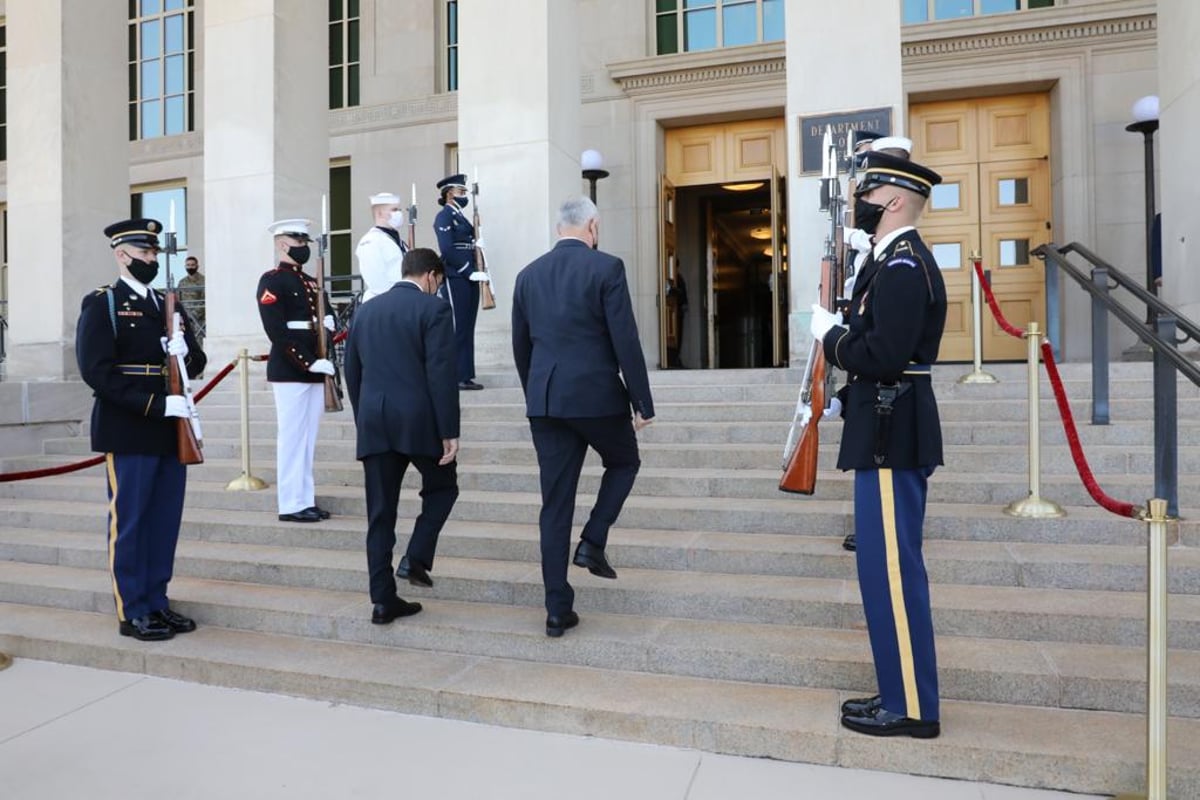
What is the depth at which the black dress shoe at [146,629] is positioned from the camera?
4738mm

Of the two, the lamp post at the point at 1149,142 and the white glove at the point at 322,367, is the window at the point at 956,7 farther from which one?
the white glove at the point at 322,367

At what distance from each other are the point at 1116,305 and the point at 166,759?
5384mm

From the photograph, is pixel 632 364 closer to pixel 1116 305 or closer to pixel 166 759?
pixel 166 759

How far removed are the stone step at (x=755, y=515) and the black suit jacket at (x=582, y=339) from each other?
1.44 meters

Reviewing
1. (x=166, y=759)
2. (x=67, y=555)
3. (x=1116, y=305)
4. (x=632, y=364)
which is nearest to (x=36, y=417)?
(x=67, y=555)

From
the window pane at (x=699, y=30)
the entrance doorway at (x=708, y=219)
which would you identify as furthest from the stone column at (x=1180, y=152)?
the window pane at (x=699, y=30)

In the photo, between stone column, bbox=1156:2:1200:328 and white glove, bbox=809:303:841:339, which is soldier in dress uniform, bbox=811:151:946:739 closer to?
white glove, bbox=809:303:841:339

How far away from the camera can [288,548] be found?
19.5ft

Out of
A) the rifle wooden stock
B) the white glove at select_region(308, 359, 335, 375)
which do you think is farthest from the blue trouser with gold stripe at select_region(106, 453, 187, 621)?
the white glove at select_region(308, 359, 335, 375)

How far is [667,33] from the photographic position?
13773mm

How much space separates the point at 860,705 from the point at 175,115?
1817cm

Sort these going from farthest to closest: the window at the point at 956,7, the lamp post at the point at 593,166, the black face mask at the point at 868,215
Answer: the lamp post at the point at 593,166
the window at the point at 956,7
the black face mask at the point at 868,215

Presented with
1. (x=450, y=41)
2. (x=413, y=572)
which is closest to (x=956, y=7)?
(x=450, y=41)

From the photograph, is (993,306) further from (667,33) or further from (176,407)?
(667,33)
